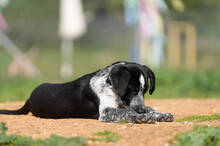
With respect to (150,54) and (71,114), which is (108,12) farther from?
(71,114)

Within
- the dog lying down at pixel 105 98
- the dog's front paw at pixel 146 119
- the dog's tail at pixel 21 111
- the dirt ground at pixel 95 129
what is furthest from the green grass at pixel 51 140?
the dog's tail at pixel 21 111

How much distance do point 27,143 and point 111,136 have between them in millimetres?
923

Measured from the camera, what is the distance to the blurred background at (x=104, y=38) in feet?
63.3

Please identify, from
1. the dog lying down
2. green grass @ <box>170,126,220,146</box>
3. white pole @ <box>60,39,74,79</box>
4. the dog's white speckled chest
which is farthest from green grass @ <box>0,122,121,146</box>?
white pole @ <box>60,39,74,79</box>

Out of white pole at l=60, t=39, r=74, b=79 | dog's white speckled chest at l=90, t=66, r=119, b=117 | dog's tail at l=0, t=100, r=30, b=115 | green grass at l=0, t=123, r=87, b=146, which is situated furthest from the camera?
white pole at l=60, t=39, r=74, b=79

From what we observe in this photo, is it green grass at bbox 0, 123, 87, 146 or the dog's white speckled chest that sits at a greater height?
the dog's white speckled chest

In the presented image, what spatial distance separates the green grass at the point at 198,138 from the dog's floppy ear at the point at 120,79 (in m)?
1.72

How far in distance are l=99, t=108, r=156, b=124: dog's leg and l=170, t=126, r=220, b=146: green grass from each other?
135cm

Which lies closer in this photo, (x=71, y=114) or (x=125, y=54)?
(x=71, y=114)

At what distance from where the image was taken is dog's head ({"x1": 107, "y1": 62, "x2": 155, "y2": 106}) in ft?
22.8

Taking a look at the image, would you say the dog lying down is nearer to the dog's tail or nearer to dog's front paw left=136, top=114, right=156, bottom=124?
dog's front paw left=136, top=114, right=156, bottom=124

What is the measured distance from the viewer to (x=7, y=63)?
30156mm

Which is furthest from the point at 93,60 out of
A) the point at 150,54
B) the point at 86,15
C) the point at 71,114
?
the point at 71,114

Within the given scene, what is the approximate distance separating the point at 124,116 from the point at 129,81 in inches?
21.0
